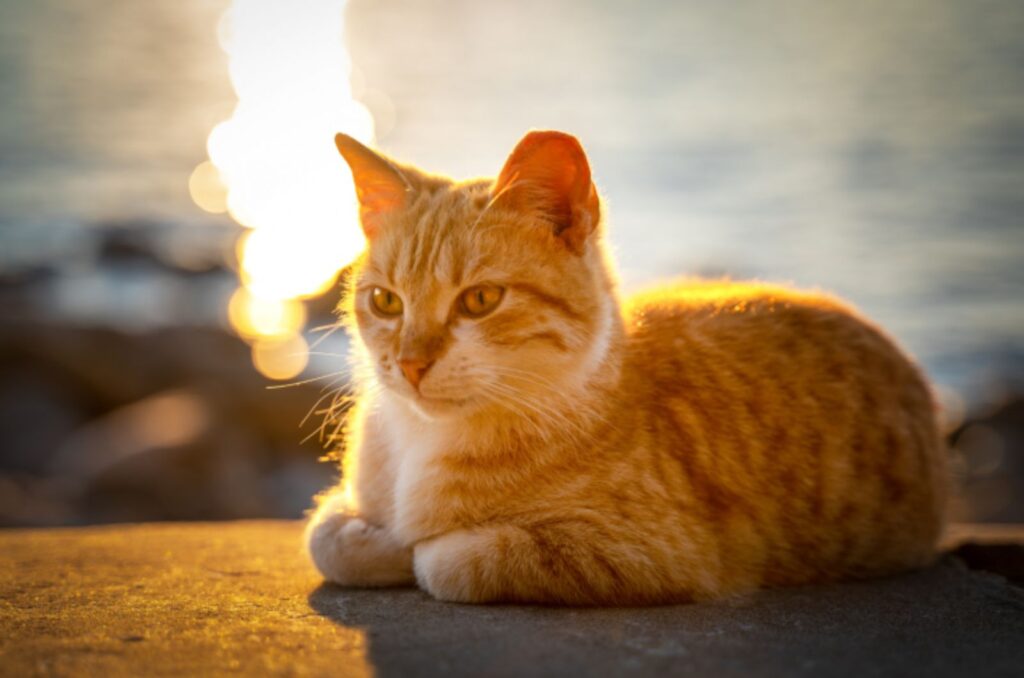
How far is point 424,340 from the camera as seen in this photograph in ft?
9.78

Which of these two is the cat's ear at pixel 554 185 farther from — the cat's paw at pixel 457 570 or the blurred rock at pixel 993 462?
the blurred rock at pixel 993 462

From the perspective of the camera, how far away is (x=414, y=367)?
2936 millimetres

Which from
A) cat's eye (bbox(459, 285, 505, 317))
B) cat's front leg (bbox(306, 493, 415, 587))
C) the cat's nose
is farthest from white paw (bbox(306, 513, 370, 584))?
cat's eye (bbox(459, 285, 505, 317))

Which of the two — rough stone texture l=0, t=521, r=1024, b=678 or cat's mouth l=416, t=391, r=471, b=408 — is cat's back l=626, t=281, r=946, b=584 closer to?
rough stone texture l=0, t=521, r=1024, b=678

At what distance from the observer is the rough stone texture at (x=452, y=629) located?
7.31 feet

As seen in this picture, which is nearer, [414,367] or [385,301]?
[414,367]

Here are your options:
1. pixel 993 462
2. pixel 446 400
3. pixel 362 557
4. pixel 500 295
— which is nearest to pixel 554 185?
pixel 500 295

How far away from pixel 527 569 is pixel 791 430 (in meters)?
1.21

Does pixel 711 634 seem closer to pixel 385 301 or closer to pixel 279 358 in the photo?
pixel 385 301

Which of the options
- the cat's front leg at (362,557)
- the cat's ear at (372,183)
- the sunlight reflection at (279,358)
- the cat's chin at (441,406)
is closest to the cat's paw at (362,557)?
the cat's front leg at (362,557)

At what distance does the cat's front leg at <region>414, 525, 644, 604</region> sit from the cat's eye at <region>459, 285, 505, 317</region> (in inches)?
28.1

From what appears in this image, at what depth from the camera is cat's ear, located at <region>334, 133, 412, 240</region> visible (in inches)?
136

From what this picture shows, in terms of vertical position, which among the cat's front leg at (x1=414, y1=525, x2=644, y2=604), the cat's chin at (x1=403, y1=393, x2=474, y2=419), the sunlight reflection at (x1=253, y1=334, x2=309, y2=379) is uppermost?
the cat's chin at (x1=403, y1=393, x2=474, y2=419)

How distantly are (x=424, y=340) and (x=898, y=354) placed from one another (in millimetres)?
2174
